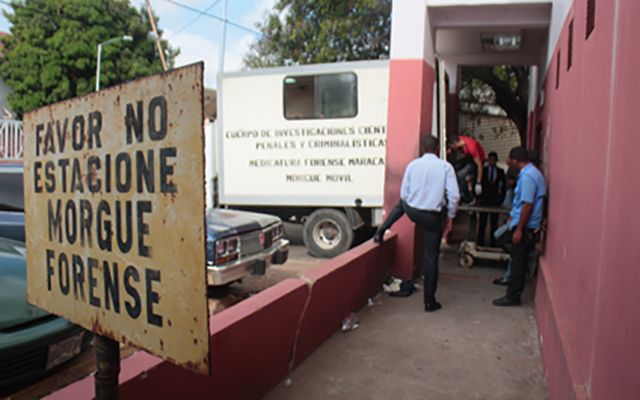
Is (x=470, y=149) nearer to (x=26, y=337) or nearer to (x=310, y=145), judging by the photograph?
(x=310, y=145)

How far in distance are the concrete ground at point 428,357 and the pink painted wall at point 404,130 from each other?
804mm

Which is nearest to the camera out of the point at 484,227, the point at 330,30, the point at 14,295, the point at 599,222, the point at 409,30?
the point at 599,222

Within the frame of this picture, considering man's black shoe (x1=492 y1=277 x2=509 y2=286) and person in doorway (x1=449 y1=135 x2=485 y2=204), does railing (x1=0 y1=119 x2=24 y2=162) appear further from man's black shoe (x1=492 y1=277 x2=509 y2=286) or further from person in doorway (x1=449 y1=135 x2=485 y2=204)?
man's black shoe (x1=492 y1=277 x2=509 y2=286)

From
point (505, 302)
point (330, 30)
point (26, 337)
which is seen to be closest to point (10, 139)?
point (330, 30)

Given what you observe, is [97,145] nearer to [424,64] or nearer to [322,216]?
[424,64]

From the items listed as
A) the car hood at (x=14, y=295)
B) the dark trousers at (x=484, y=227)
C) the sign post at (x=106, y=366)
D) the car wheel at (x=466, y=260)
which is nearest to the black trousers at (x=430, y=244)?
the car wheel at (x=466, y=260)

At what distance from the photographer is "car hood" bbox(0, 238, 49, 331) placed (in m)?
3.25

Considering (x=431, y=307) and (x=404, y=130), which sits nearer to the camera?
(x=431, y=307)

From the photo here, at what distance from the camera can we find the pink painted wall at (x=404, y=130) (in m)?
6.19

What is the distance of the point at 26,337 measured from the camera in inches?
125

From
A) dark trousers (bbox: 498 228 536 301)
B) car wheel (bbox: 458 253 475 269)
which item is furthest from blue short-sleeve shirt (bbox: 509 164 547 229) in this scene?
car wheel (bbox: 458 253 475 269)

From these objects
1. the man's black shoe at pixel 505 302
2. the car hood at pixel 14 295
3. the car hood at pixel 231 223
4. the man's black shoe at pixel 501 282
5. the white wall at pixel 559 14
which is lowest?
the man's black shoe at pixel 501 282

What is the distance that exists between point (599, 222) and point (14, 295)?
3.51 metres

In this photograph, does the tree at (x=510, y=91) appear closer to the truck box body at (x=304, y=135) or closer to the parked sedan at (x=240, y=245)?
the truck box body at (x=304, y=135)
